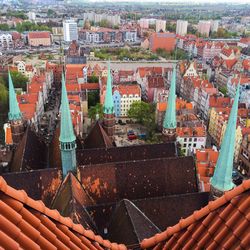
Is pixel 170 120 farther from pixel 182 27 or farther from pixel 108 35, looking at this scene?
pixel 182 27

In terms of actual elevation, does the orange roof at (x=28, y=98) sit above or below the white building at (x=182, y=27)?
below

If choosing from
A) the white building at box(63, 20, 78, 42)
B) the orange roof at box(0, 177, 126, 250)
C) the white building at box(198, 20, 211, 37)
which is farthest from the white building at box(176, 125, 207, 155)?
the white building at box(198, 20, 211, 37)

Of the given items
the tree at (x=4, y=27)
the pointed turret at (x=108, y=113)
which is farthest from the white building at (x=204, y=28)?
the pointed turret at (x=108, y=113)

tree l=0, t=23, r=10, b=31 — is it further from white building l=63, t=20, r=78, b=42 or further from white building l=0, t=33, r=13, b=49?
white building l=63, t=20, r=78, b=42

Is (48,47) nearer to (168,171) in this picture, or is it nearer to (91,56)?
(91,56)

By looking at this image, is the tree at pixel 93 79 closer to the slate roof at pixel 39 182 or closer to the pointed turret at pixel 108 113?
the pointed turret at pixel 108 113

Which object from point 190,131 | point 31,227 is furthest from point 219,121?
point 31,227
